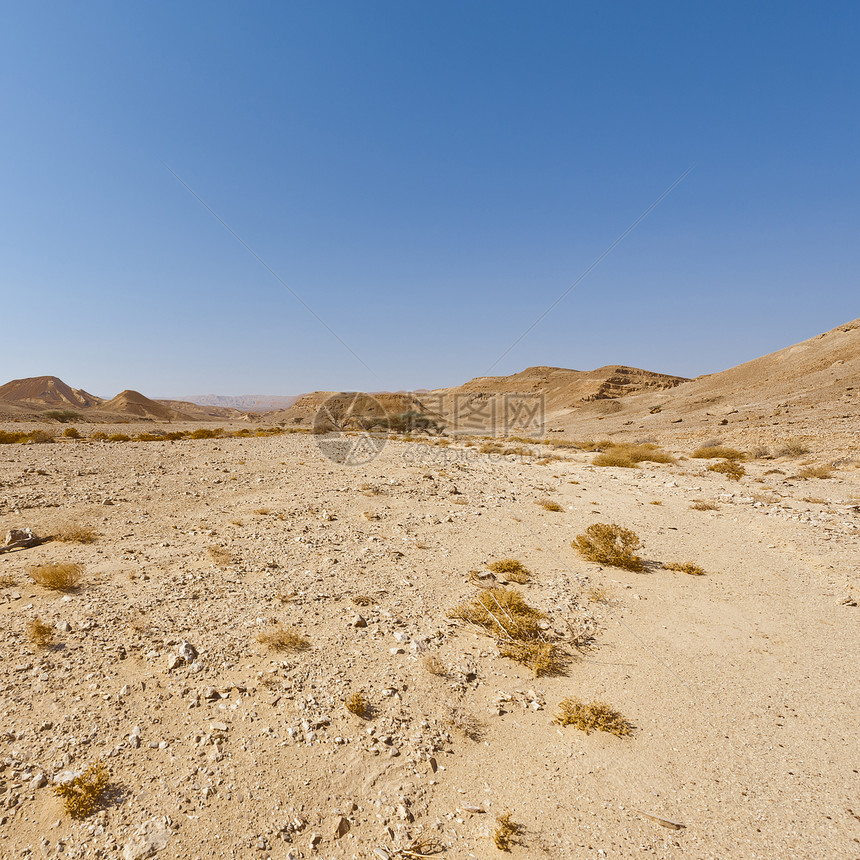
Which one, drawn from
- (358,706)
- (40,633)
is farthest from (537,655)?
(40,633)

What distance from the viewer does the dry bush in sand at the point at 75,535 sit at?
23.9 ft

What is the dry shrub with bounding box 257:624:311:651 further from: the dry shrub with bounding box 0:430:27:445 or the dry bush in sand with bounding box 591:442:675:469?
the dry shrub with bounding box 0:430:27:445

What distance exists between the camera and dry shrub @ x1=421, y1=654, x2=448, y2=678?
14.8ft

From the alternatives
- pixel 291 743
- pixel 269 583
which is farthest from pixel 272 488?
pixel 291 743

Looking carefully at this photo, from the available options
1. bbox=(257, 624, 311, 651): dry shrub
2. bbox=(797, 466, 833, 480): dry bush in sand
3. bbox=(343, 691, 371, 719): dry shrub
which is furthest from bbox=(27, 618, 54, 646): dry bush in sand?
bbox=(797, 466, 833, 480): dry bush in sand

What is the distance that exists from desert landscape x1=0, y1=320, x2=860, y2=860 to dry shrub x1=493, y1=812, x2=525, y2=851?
0.04 feet

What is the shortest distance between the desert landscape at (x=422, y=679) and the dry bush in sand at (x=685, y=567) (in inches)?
2.0

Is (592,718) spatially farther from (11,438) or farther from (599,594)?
(11,438)

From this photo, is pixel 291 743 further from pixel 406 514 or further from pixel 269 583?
pixel 406 514

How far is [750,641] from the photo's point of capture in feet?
17.0

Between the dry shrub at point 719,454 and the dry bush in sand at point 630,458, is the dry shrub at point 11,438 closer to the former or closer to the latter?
the dry bush in sand at point 630,458

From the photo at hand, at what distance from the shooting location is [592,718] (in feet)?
12.6

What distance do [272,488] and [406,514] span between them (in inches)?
181

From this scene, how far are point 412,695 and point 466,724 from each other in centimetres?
62
